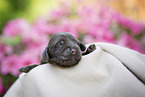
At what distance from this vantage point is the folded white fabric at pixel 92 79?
0.89 m

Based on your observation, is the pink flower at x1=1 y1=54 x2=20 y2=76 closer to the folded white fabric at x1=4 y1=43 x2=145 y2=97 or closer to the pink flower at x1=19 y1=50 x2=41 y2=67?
the pink flower at x1=19 y1=50 x2=41 y2=67

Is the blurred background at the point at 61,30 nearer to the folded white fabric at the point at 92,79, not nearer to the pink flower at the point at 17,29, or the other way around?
the pink flower at the point at 17,29

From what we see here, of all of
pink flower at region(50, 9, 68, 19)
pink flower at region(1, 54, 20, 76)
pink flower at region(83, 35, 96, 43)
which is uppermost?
pink flower at region(50, 9, 68, 19)

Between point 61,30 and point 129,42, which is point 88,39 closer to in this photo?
point 61,30

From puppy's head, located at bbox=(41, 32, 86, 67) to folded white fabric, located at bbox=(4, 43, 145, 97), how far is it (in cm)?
3

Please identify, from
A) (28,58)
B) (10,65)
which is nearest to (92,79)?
(28,58)

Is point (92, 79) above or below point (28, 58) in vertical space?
above

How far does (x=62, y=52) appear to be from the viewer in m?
0.93

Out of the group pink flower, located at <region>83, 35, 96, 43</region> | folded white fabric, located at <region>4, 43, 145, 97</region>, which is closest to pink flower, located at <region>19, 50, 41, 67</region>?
pink flower, located at <region>83, 35, 96, 43</region>

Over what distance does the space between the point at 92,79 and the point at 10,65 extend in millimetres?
1100

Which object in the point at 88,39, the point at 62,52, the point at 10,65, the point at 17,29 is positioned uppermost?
the point at 62,52

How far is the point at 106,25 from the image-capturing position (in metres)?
2.05

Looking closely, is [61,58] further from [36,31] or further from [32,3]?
[32,3]

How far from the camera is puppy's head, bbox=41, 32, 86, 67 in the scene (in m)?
0.92
